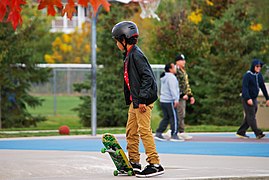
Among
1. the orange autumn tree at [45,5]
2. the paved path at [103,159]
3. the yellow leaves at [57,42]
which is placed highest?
the orange autumn tree at [45,5]

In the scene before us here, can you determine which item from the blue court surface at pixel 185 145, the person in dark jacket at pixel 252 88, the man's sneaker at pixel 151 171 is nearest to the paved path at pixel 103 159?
the blue court surface at pixel 185 145

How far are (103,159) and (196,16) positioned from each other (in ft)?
65.8

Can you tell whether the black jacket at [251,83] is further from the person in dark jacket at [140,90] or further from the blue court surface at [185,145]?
the person in dark jacket at [140,90]

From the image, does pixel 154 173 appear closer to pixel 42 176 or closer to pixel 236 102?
pixel 42 176

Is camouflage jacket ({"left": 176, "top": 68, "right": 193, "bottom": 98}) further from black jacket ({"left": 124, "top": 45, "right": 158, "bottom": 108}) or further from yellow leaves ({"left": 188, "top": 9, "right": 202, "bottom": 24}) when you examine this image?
yellow leaves ({"left": 188, "top": 9, "right": 202, "bottom": 24})

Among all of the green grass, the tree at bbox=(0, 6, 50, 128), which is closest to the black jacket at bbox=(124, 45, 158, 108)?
the green grass

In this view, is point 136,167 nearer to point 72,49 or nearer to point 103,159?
point 103,159

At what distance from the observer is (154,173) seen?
11.4 m

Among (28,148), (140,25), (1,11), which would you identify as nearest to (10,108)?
(28,148)

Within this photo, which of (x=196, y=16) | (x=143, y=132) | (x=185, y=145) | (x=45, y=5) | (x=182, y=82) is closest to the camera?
(x=143, y=132)

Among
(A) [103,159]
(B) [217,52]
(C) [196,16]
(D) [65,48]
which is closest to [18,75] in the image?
(B) [217,52]

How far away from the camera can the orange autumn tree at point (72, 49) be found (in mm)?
69438

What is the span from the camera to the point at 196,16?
33562 mm

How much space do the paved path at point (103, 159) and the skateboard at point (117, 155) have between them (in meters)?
0.18
